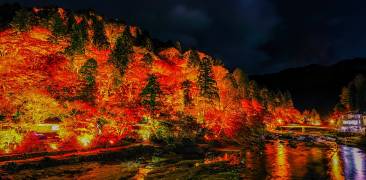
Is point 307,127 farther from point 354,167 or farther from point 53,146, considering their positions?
point 53,146

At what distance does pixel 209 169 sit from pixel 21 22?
3710cm

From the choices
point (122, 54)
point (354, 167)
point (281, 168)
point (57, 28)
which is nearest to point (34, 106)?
point (57, 28)

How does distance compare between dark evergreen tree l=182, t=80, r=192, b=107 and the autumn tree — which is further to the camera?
dark evergreen tree l=182, t=80, r=192, b=107

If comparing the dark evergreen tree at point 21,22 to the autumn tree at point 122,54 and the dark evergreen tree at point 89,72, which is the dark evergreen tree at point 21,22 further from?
the autumn tree at point 122,54

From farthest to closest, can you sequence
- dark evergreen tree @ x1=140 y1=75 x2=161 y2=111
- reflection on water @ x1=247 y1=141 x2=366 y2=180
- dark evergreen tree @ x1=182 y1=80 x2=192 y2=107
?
dark evergreen tree @ x1=182 y1=80 x2=192 y2=107 → dark evergreen tree @ x1=140 y1=75 x2=161 y2=111 → reflection on water @ x1=247 y1=141 x2=366 y2=180

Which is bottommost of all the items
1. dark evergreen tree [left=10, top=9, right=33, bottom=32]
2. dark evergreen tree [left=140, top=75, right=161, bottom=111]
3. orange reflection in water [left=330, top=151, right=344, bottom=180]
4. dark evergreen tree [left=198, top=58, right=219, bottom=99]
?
orange reflection in water [left=330, top=151, right=344, bottom=180]

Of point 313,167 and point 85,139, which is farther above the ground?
point 85,139

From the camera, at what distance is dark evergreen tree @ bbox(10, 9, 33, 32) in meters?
48.9

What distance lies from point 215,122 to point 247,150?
9.05 meters

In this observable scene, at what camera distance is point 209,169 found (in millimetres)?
34781

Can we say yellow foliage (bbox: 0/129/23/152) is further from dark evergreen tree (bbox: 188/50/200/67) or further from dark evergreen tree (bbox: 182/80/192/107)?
dark evergreen tree (bbox: 188/50/200/67)

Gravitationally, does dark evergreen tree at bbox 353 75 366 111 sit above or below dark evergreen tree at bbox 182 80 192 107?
above

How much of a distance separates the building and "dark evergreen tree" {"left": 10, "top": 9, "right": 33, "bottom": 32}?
271 ft

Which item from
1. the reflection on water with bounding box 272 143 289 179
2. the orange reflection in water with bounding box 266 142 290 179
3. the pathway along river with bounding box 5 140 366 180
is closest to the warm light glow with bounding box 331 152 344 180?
the pathway along river with bounding box 5 140 366 180
